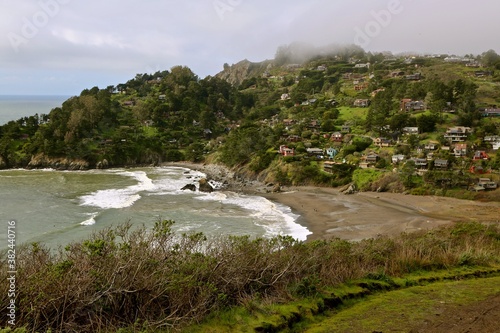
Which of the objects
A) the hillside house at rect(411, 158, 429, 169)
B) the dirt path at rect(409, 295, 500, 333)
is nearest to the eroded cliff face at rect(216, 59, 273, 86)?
the hillside house at rect(411, 158, 429, 169)

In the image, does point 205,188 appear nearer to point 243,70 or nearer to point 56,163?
point 56,163

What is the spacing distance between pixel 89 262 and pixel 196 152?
56.2 metres

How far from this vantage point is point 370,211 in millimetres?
30297

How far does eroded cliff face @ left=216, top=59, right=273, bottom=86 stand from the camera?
513 ft

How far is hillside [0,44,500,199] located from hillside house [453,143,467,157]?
0.16m

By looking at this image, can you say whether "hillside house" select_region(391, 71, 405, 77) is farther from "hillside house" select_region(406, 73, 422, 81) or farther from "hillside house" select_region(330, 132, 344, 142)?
"hillside house" select_region(330, 132, 344, 142)

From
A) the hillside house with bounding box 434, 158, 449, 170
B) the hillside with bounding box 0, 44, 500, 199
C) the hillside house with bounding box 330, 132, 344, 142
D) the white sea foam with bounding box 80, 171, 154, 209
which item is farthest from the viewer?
the hillside house with bounding box 330, 132, 344, 142

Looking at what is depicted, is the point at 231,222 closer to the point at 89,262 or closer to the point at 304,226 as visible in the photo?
the point at 304,226

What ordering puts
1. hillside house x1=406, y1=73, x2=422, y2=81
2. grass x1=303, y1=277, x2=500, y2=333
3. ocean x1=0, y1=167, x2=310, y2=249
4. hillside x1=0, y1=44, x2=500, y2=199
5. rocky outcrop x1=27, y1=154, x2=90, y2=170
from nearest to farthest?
grass x1=303, y1=277, x2=500, y2=333 < ocean x1=0, y1=167, x2=310, y2=249 < hillside x1=0, y1=44, x2=500, y2=199 < rocky outcrop x1=27, y1=154, x2=90, y2=170 < hillside house x1=406, y1=73, x2=422, y2=81

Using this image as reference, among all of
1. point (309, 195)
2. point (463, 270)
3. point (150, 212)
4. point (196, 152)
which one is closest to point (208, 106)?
point (196, 152)

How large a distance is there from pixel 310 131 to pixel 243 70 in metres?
111

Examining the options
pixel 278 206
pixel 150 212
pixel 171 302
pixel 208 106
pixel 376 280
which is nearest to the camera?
pixel 171 302

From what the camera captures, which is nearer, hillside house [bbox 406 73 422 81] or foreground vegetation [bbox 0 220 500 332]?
foreground vegetation [bbox 0 220 500 332]

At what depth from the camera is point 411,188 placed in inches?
1465
